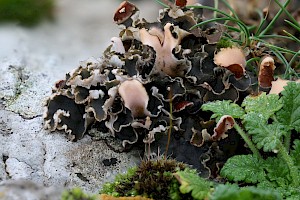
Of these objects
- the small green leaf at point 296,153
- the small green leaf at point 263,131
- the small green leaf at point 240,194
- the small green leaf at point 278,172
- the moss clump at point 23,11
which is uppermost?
the moss clump at point 23,11

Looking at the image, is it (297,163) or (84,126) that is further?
(84,126)

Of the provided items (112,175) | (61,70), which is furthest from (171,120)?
(61,70)

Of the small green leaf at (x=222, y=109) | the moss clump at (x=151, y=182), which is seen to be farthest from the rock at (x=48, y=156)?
the small green leaf at (x=222, y=109)

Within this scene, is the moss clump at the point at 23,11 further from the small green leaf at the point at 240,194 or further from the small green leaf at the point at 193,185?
the small green leaf at the point at 240,194

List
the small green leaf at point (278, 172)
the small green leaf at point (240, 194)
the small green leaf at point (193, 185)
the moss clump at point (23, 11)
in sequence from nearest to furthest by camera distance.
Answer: the small green leaf at point (240, 194)
the small green leaf at point (193, 185)
the small green leaf at point (278, 172)
the moss clump at point (23, 11)

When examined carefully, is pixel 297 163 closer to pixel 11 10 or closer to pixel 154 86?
pixel 154 86

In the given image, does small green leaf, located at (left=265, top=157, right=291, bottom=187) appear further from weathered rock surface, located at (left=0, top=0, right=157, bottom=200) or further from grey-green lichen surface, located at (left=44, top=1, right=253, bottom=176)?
weathered rock surface, located at (left=0, top=0, right=157, bottom=200)

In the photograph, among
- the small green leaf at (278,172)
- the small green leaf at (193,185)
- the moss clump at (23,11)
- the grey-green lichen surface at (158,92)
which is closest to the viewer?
the small green leaf at (193,185)

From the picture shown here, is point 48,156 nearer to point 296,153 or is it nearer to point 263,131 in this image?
point 263,131
